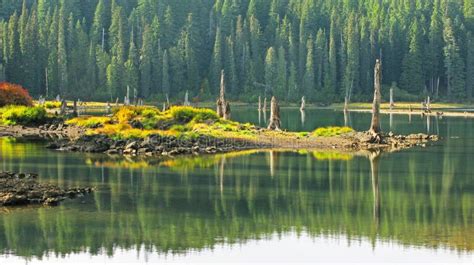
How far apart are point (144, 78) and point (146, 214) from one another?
11971cm

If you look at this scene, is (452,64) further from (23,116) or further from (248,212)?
(248,212)

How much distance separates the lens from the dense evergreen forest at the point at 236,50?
15062 centimetres

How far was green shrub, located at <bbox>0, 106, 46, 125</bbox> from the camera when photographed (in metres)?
83.4

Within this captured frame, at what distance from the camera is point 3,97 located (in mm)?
92875

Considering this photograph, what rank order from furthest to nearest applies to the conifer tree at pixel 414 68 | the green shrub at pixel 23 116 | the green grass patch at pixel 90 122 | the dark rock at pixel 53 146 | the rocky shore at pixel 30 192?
the conifer tree at pixel 414 68 < the green shrub at pixel 23 116 < the green grass patch at pixel 90 122 < the dark rock at pixel 53 146 < the rocky shore at pixel 30 192

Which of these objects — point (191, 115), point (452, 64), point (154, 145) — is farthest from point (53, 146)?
point (452, 64)

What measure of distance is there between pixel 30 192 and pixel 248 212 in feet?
28.7

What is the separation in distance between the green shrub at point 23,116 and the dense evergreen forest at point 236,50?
200 feet

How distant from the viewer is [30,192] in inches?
1455

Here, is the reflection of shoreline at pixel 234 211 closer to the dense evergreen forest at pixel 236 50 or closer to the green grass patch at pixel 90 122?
the green grass patch at pixel 90 122

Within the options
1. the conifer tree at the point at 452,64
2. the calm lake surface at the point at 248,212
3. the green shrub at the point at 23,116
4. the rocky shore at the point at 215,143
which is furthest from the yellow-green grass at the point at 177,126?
the conifer tree at the point at 452,64

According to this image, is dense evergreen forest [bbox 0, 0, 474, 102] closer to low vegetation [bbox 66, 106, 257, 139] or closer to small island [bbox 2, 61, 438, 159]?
small island [bbox 2, 61, 438, 159]

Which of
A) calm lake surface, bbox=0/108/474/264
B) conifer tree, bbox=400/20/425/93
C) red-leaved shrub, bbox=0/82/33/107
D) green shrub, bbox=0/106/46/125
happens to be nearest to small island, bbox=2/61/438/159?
green shrub, bbox=0/106/46/125

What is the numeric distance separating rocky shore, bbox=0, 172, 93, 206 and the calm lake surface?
772 mm
